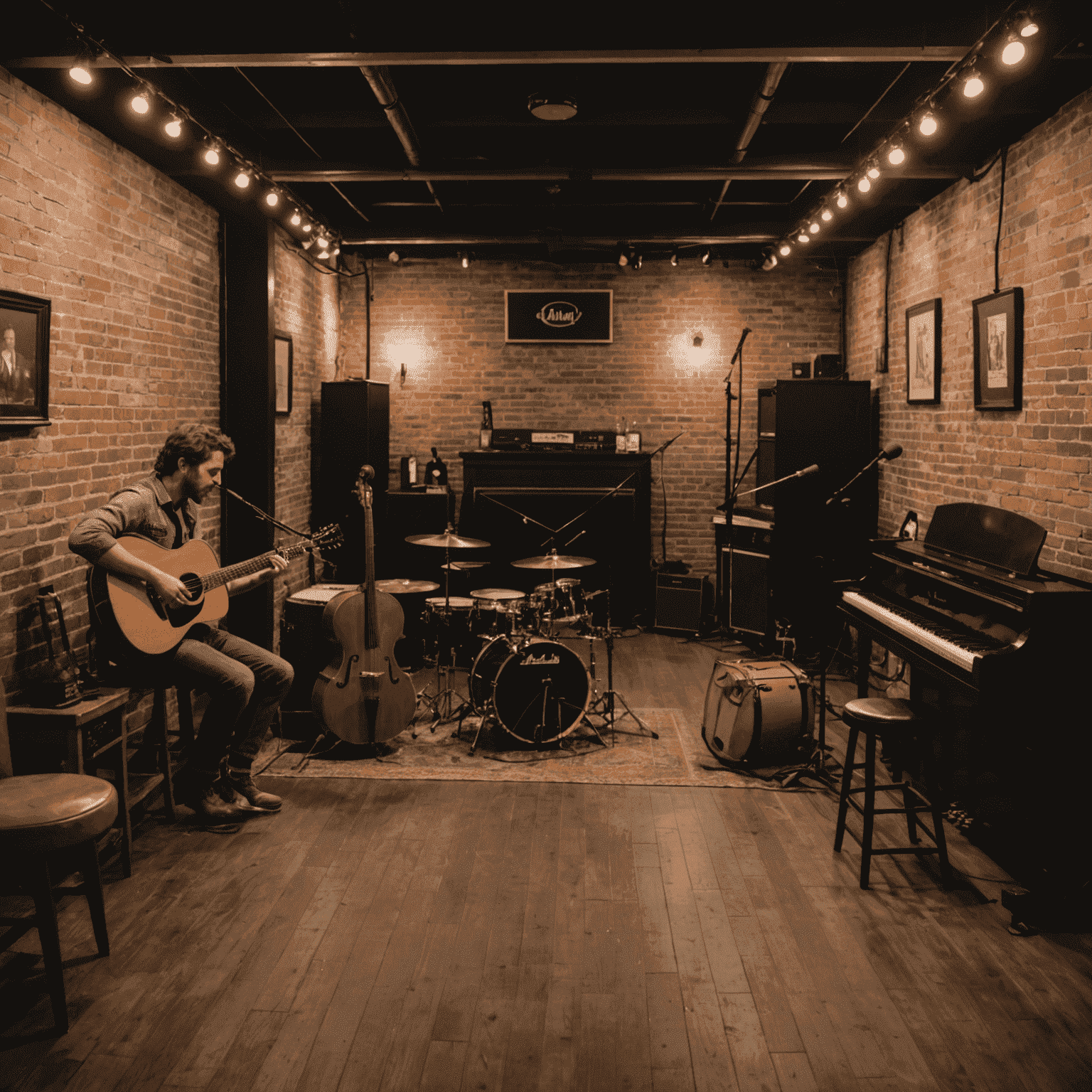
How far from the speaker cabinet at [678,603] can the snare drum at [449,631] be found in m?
1.88

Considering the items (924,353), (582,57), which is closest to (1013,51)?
(582,57)

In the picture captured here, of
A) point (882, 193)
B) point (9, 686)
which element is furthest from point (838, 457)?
point (9, 686)

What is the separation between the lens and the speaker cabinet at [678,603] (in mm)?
7430

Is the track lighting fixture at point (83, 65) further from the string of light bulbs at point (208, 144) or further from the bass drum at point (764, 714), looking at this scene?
the bass drum at point (764, 714)

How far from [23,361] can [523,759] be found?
288 centimetres

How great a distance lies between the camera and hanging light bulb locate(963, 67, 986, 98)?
11.5 ft

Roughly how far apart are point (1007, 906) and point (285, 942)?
241 cm

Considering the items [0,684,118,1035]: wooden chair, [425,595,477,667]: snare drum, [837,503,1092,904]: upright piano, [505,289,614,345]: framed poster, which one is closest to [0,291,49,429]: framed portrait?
[0,684,118,1035]: wooden chair

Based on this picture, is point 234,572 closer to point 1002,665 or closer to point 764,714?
point 764,714

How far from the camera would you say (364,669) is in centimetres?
438

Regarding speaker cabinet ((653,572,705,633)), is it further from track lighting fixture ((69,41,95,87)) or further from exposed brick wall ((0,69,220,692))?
track lighting fixture ((69,41,95,87))

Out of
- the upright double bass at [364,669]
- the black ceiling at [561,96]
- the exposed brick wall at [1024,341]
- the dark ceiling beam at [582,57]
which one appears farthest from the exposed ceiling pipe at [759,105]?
the upright double bass at [364,669]

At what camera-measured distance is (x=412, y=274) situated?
319 inches

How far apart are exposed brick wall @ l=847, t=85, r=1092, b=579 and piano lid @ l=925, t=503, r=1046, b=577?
1.40 ft
